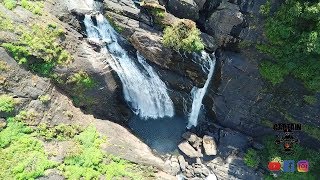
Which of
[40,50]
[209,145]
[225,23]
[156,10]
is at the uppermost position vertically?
[225,23]

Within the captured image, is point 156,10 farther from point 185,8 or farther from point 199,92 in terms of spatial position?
point 199,92

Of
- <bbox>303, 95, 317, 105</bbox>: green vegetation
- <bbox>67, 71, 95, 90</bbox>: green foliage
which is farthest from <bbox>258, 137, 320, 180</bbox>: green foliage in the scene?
<bbox>67, 71, 95, 90</bbox>: green foliage

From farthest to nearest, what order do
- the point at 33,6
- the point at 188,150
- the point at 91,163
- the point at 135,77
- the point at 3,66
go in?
the point at 188,150 → the point at 135,77 → the point at 33,6 → the point at 91,163 → the point at 3,66

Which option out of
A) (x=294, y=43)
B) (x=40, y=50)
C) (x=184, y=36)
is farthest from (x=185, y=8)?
(x=40, y=50)

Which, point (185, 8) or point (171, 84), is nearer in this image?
point (185, 8)

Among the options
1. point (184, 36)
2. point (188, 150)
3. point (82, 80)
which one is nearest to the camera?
point (184, 36)

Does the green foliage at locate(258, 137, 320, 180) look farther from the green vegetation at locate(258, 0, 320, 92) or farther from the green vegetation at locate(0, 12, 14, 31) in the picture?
the green vegetation at locate(0, 12, 14, 31)
